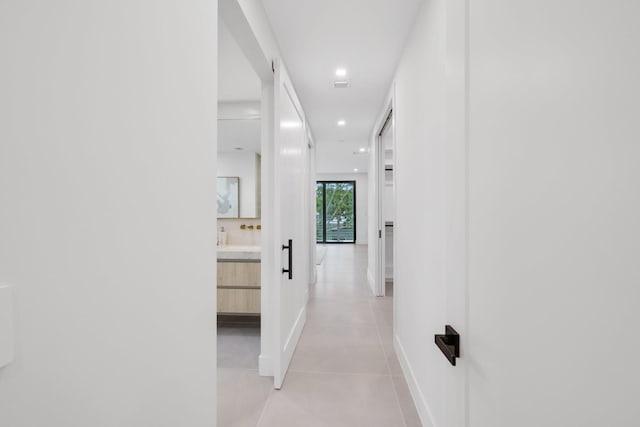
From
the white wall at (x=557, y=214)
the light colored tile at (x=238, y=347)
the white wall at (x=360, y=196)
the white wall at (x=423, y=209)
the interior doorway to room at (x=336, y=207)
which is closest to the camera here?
the white wall at (x=557, y=214)

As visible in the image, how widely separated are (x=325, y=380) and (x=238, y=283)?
1.33 metres

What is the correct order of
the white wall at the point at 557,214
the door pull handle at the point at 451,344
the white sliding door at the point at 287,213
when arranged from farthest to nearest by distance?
the white sliding door at the point at 287,213 → the door pull handle at the point at 451,344 → the white wall at the point at 557,214

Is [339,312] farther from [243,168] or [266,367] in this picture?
[243,168]

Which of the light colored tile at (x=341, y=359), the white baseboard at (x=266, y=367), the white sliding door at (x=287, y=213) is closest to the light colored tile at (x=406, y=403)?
the light colored tile at (x=341, y=359)

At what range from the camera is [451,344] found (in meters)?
0.79

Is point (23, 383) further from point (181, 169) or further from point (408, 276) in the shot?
point (408, 276)

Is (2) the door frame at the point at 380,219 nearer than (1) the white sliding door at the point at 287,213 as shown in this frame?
No

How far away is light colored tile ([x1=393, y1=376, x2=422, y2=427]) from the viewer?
180cm

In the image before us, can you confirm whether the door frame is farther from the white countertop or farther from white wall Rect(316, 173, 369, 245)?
white wall Rect(316, 173, 369, 245)

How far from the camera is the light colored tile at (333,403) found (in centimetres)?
180

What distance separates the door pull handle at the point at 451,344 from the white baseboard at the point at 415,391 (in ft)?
3.80

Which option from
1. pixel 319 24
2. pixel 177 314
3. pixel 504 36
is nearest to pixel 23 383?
pixel 177 314

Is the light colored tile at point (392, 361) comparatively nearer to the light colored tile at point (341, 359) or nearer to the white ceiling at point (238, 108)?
the light colored tile at point (341, 359)

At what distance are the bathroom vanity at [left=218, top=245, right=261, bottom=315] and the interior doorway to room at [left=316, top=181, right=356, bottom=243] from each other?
832 cm
